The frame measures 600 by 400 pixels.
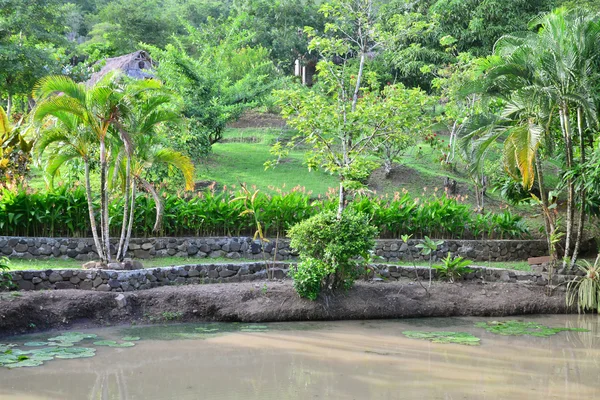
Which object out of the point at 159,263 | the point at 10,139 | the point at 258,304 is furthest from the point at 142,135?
the point at 10,139

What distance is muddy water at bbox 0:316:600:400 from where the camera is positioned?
7.34 m

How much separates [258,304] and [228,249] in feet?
8.82

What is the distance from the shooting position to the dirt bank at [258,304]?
32.4ft

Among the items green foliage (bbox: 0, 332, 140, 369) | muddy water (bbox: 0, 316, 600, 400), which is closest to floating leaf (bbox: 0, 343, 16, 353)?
green foliage (bbox: 0, 332, 140, 369)

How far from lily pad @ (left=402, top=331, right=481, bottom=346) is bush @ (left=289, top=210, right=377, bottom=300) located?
150 centimetres

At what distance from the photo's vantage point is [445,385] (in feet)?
25.5

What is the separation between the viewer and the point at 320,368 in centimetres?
841

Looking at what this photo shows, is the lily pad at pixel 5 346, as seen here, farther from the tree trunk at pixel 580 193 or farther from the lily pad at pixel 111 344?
the tree trunk at pixel 580 193

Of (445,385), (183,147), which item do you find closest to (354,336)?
(445,385)

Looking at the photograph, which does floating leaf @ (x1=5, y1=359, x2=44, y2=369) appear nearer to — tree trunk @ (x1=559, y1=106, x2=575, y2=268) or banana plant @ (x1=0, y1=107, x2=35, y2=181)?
banana plant @ (x1=0, y1=107, x2=35, y2=181)

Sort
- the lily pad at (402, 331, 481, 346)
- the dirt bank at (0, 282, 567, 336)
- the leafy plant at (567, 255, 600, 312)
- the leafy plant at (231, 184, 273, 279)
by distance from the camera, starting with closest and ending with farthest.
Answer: the lily pad at (402, 331, 481, 346) < the dirt bank at (0, 282, 567, 336) < the leafy plant at (567, 255, 600, 312) < the leafy plant at (231, 184, 273, 279)

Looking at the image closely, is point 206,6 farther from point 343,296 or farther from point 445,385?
point 445,385

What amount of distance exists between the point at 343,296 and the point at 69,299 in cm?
435

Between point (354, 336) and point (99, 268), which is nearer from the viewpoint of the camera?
point (354, 336)
